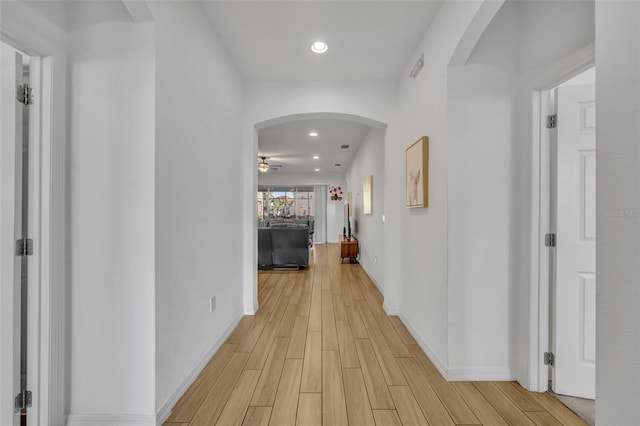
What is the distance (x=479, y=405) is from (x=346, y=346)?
1085 mm

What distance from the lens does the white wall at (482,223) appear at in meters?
2.12

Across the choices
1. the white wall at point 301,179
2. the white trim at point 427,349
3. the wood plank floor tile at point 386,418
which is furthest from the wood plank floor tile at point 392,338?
the white wall at point 301,179

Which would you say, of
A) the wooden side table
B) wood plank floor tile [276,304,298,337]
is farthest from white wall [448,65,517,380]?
the wooden side table

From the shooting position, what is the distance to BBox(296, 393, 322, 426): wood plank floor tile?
1.68 metres

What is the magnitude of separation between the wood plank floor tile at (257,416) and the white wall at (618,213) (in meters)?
1.49

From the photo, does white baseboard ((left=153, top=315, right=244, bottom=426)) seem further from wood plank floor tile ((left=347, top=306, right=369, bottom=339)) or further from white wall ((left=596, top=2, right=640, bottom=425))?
white wall ((left=596, top=2, right=640, bottom=425))

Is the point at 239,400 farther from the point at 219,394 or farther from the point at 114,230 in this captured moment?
the point at 114,230

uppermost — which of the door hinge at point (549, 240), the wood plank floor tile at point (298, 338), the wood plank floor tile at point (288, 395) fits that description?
the door hinge at point (549, 240)

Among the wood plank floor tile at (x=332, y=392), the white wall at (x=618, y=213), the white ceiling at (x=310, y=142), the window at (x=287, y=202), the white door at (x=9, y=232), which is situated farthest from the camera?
the window at (x=287, y=202)

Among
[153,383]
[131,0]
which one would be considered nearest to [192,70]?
[131,0]

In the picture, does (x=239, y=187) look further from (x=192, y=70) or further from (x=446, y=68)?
(x=446, y=68)

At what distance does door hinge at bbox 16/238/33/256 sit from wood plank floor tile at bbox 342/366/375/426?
6.23ft

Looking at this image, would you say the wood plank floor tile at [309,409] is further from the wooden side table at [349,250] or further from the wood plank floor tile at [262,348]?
the wooden side table at [349,250]

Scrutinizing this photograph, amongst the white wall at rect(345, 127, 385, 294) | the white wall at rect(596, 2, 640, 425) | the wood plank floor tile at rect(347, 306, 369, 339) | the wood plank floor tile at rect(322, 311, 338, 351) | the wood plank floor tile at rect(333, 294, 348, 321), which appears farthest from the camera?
the white wall at rect(345, 127, 385, 294)
